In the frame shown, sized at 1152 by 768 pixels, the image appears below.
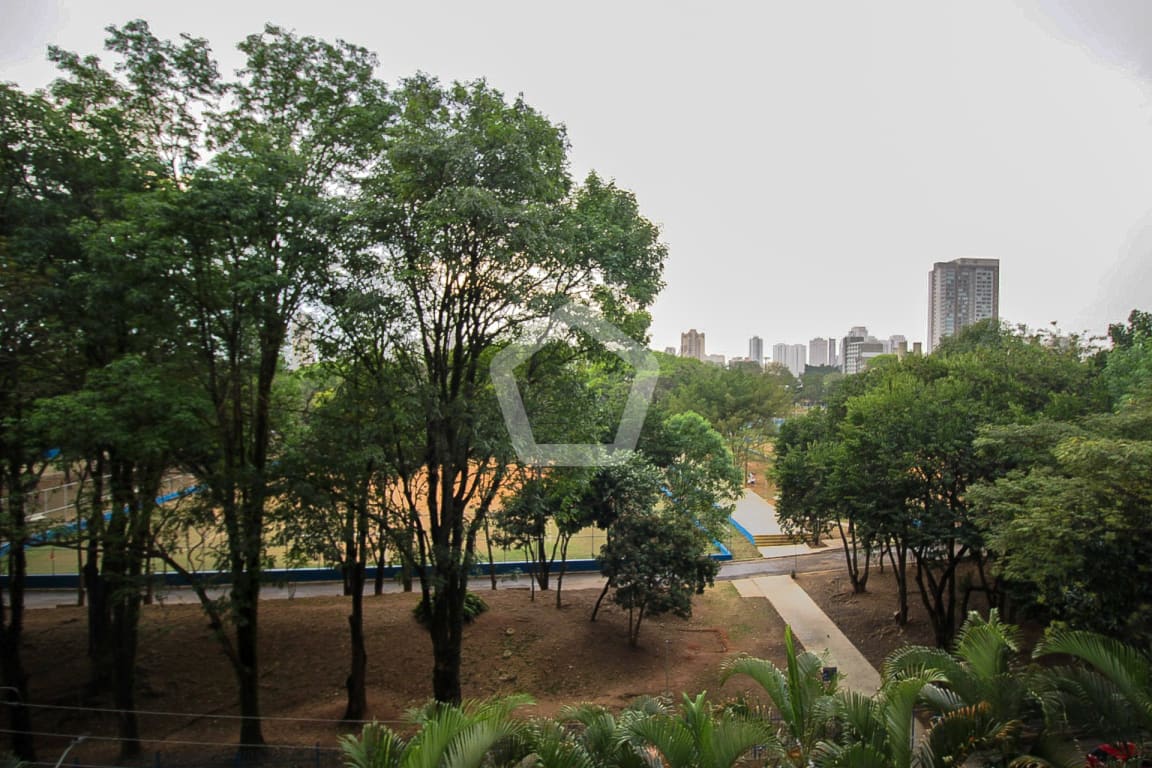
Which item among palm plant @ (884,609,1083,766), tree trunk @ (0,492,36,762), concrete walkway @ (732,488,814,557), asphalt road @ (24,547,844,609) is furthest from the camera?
concrete walkway @ (732,488,814,557)

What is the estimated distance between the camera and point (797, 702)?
4793mm

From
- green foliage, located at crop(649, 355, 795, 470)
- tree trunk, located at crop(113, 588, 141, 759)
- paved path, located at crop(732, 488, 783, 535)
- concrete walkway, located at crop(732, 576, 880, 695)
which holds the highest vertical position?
green foliage, located at crop(649, 355, 795, 470)

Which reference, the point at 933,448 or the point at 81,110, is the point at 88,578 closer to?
the point at 81,110

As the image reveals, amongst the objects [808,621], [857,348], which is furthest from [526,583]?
[857,348]

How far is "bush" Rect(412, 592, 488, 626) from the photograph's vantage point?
11.2 meters

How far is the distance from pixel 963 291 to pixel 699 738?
36.3m

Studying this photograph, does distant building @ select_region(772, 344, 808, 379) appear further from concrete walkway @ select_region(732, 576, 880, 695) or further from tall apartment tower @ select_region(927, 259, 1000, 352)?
concrete walkway @ select_region(732, 576, 880, 695)

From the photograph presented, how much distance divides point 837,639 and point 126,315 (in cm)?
1235

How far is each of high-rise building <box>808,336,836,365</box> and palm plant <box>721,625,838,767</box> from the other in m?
94.0

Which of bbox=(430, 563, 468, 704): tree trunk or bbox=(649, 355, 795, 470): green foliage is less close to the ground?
bbox=(649, 355, 795, 470): green foliage

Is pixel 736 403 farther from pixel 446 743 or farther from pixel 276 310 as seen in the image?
pixel 446 743

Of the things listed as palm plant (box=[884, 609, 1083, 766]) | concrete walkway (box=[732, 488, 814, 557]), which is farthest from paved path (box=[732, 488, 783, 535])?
palm plant (box=[884, 609, 1083, 766])

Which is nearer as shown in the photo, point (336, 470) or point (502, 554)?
point (336, 470)

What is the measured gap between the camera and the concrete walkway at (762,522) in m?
18.6
